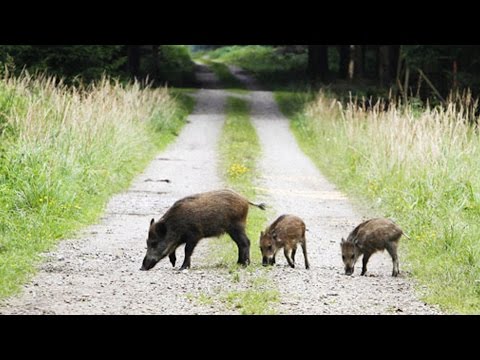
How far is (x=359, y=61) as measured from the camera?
51.0m

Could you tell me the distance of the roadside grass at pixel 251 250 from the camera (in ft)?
30.1

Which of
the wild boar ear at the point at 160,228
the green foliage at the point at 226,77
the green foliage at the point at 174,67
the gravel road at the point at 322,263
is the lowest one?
the green foliage at the point at 226,77

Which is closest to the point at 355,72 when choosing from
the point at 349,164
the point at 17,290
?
the point at 349,164

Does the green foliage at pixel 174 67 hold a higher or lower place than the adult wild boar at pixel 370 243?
lower

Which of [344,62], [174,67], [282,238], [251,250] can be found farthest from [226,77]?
[282,238]

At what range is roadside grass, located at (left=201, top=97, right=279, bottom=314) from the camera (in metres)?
9.18

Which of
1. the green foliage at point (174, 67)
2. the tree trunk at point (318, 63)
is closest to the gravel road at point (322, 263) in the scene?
the tree trunk at point (318, 63)

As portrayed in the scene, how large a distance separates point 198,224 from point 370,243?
Result: 216 cm

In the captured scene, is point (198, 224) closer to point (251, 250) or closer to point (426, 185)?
point (251, 250)

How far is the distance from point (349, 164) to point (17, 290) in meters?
11.7

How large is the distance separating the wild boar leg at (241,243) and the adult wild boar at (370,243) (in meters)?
1.20

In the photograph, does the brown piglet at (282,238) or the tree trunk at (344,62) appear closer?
the brown piglet at (282,238)

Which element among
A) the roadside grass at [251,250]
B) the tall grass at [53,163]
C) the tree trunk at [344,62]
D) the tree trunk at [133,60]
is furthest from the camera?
the tree trunk at [344,62]

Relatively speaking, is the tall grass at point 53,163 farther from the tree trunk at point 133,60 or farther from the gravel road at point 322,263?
the tree trunk at point 133,60
